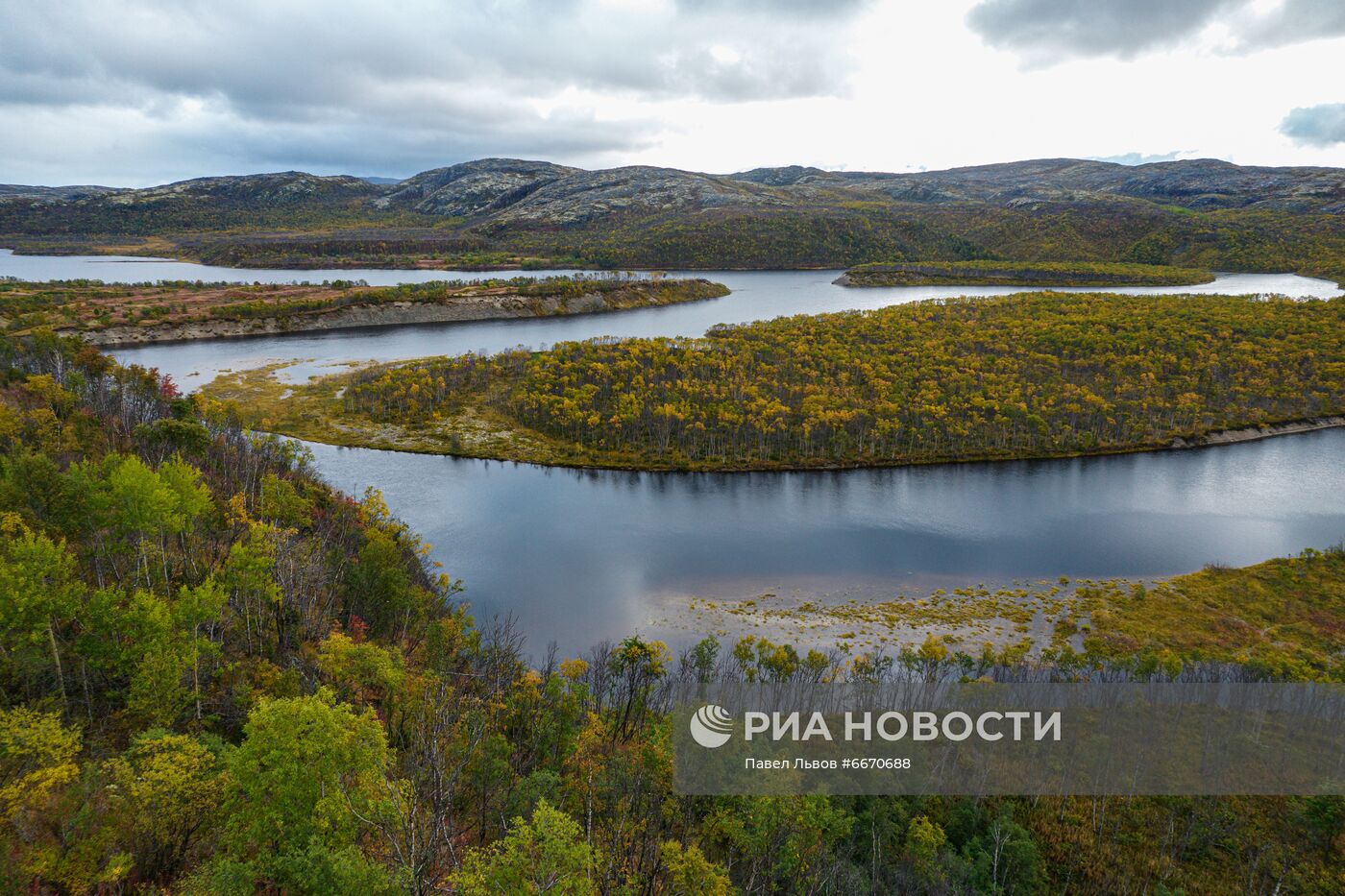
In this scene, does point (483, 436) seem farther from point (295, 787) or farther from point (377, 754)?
Answer: point (295, 787)

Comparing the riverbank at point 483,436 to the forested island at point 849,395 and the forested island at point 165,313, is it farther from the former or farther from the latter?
the forested island at point 165,313

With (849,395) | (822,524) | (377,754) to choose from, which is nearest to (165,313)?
(849,395)

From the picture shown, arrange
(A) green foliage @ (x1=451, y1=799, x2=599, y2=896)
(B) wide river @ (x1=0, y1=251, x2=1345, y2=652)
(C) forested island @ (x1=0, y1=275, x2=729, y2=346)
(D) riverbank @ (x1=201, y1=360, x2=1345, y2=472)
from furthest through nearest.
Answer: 1. (C) forested island @ (x1=0, y1=275, x2=729, y2=346)
2. (D) riverbank @ (x1=201, y1=360, x2=1345, y2=472)
3. (B) wide river @ (x1=0, y1=251, x2=1345, y2=652)
4. (A) green foliage @ (x1=451, y1=799, x2=599, y2=896)

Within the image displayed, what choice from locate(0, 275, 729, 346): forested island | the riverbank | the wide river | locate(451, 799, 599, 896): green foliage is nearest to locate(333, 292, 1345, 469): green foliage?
the riverbank

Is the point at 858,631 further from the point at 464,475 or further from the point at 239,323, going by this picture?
the point at 239,323

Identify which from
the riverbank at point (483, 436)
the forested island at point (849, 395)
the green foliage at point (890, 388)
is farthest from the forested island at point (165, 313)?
the green foliage at point (890, 388)

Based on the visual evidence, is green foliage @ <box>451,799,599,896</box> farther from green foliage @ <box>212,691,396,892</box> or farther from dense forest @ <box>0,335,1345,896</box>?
green foliage @ <box>212,691,396,892</box>

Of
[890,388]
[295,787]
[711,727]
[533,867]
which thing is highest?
[890,388]
